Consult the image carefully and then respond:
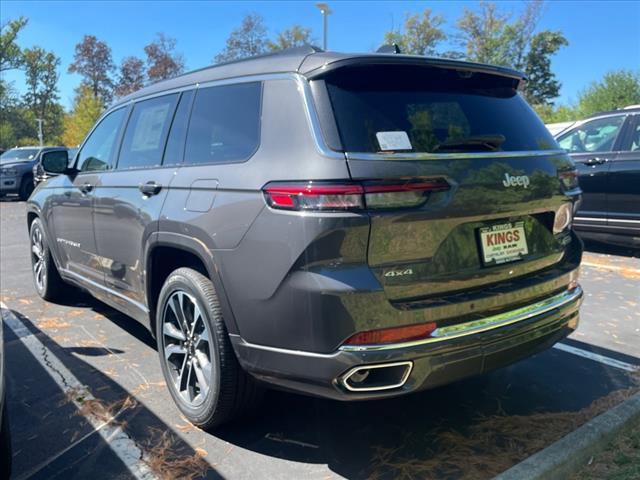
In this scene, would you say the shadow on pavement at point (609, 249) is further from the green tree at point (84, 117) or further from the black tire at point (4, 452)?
the green tree at point (84, 117)

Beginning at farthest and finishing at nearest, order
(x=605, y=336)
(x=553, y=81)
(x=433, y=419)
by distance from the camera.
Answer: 1. (x=553, y=81)
2. (x=605, y=336)
3. (x=433, y=419)

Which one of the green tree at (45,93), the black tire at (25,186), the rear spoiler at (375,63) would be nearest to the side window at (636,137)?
the rear spoiler at (375,63)

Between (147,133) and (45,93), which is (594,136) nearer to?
(147,133)

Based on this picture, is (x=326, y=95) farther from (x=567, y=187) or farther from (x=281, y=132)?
(x=567, y=187)

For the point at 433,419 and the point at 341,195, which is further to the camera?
the point at 433,419

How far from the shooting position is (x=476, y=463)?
2.69 m

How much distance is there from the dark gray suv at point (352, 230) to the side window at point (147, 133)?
0.57 feet

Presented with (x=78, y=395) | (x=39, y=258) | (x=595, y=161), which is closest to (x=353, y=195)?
(x=78, y=395)

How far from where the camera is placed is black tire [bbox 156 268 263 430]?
2.73 meters

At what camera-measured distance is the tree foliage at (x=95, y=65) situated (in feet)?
157

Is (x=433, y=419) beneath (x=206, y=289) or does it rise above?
beneath

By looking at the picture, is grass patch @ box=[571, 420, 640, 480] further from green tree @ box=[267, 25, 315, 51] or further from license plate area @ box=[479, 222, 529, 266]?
green tree @ box=[267, 25, 315, 51]

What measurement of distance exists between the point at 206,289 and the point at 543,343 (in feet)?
5.70

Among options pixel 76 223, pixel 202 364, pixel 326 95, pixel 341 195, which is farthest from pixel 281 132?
pixel 76 223
